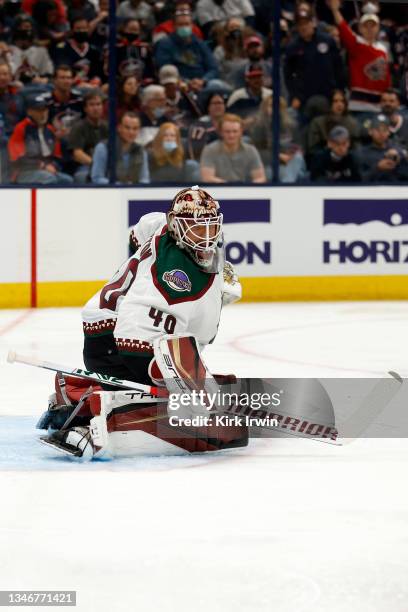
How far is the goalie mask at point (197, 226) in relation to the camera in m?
4.28

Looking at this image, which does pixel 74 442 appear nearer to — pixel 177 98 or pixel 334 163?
pixel 177 98

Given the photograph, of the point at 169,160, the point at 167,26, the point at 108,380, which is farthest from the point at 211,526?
the point at 167,26

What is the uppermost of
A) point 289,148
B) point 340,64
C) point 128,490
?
point 340,64

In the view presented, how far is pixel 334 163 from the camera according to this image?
30.2ft

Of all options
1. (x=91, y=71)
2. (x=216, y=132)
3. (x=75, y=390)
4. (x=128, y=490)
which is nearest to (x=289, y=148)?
(x=216, y=132)

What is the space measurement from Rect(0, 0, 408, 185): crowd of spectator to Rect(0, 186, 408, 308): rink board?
179 millimetres

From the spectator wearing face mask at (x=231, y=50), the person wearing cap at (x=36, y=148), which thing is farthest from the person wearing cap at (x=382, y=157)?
the person wearing cap at (x=36, y=148)

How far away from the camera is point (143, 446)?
428 cm

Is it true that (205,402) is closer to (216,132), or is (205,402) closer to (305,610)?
(305,610)

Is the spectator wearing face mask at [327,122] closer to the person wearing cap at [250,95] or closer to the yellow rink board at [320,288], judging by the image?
the person wearing cap at [250,95]

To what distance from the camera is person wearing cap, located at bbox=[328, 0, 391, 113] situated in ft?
30.5

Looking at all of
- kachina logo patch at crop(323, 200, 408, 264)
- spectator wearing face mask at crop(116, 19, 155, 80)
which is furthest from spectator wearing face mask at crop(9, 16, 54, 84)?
kachina logo patch at crop(323, 200, 408, 264)

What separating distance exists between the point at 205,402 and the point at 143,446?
25 centimetres

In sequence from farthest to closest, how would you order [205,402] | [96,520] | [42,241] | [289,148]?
[289,148]
[42,241]
[205,402]
[96,520]
